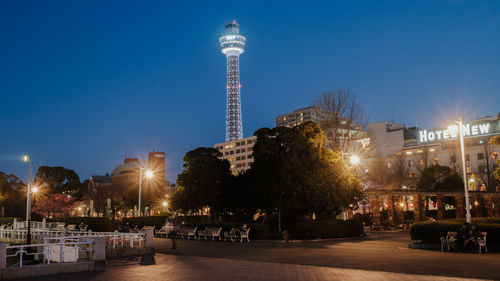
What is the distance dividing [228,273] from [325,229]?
18474 mm

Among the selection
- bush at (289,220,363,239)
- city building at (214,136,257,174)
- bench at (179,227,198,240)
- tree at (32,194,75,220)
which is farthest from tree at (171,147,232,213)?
city building at (214,136,257,174)

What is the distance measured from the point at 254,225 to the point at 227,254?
32.0 feet

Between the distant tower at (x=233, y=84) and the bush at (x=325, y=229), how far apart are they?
447 feet

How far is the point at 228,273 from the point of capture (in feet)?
43.9

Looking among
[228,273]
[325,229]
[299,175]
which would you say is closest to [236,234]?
[299,175]

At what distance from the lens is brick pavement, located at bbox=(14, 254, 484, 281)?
40.5 ft

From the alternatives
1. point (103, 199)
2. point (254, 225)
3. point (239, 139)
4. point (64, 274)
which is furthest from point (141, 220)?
point (239, 139)

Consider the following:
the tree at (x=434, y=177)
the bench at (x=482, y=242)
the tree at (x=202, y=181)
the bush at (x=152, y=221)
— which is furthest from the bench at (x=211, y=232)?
the tree at (x=434, y=177)

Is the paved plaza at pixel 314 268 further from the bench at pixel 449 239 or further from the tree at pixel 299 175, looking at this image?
the tree at pixel 299 175

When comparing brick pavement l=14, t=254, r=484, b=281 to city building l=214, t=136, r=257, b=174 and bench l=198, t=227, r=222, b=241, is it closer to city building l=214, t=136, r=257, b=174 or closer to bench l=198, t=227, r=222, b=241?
bench l=198, t=227, r=222, b=241

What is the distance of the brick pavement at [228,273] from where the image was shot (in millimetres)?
12344

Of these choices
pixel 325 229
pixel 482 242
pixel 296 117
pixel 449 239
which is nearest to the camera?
pixel 482 242

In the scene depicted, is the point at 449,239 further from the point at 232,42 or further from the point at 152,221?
the point at 232,42

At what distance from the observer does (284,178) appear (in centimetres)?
3156
